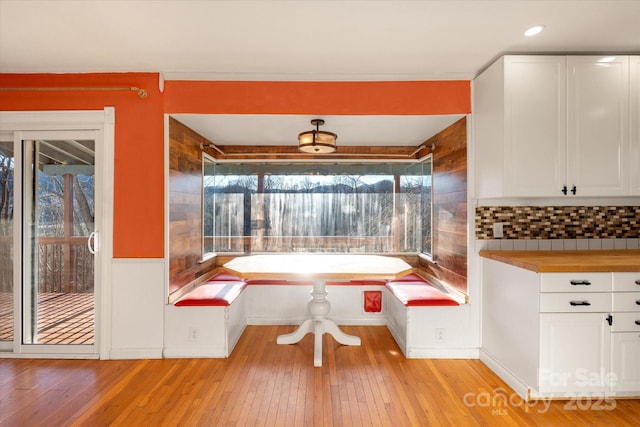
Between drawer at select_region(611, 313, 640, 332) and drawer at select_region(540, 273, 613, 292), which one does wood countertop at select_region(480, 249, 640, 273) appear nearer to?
drawer at select_region(540, 273, 613, 292)

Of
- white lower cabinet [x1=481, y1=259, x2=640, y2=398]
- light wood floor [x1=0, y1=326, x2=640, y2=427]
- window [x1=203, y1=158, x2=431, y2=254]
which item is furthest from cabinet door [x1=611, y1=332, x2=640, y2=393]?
window [x1=203, y1=158, x2=431, y2=254]

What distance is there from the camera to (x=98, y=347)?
275 cm

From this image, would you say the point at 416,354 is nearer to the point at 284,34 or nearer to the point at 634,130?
the point at 634,130

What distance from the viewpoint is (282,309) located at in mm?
3646

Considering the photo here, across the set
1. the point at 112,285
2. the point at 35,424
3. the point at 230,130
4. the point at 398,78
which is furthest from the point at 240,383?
the point at 398,78

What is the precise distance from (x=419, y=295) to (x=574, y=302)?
3.68 ft

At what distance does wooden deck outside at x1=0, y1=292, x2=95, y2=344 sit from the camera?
9.21 feet

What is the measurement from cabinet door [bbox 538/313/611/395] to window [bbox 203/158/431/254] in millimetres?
2125

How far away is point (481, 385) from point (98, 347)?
3.04 meters

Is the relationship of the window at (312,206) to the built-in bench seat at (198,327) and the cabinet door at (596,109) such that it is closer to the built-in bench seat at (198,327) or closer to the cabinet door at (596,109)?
the built-in bench seat at (198,327)

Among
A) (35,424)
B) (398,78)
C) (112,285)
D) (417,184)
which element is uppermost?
(398,78)

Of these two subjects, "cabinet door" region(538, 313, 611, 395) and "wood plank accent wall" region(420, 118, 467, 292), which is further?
"wood plank accent wall" region(420, 118, 467, 292)

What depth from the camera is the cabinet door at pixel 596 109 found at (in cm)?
242

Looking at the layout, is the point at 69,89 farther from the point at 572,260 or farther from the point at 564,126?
the point at 572,260
